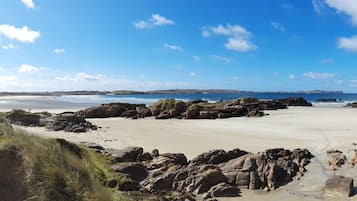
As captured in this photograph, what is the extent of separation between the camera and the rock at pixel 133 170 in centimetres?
1284

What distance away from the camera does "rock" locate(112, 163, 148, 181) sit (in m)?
12.8

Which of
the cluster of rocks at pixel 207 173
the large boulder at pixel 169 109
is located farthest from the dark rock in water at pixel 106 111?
the cluster of rocks at pixel 207 173

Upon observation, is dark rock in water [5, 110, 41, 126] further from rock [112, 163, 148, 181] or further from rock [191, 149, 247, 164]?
rock [191, 149, 247, 164]

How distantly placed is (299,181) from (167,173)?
13.3ft

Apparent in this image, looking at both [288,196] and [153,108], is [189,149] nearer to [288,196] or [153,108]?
[288,196]

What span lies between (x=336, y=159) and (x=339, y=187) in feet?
14.0

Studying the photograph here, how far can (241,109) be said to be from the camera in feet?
133

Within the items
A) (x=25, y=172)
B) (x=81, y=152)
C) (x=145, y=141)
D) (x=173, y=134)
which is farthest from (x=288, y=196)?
(x=173, y=134)

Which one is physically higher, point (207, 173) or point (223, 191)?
point (207, 173)

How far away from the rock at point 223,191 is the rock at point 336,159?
463 centimetres

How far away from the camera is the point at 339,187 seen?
36.3 ft

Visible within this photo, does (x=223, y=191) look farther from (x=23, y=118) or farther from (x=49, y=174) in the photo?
(x=23, y=118)

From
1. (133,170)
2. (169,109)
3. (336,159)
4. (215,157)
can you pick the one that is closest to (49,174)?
(133,170)

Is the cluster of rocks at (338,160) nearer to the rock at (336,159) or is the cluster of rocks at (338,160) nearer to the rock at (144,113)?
the rock at (336,159)
